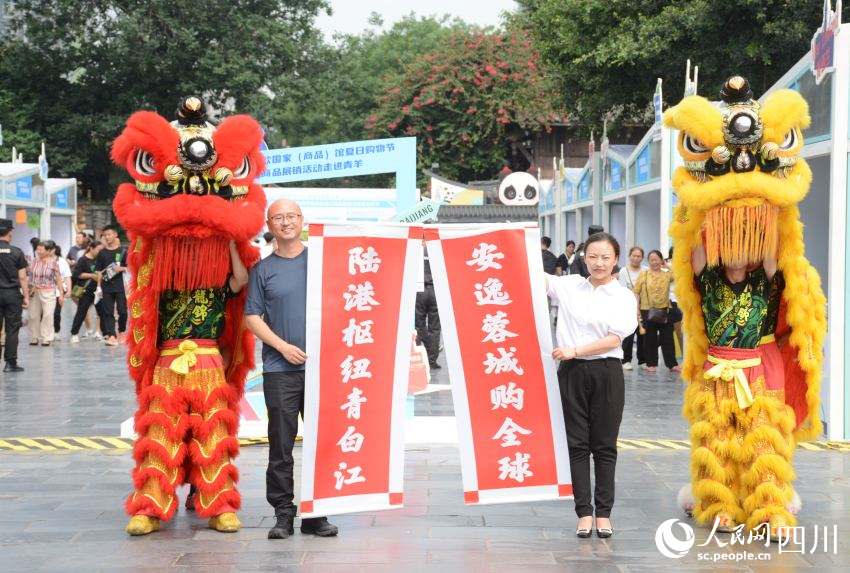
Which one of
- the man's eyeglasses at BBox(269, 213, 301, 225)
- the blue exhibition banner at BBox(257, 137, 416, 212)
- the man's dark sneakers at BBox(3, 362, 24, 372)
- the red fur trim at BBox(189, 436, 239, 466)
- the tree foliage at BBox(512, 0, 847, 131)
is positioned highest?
the tree foliage at BBox(512, 0, 847, 131)

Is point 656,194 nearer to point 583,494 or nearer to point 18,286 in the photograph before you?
point 18,286

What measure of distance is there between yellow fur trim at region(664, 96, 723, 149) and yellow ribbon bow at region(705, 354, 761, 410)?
110 cm

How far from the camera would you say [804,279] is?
586 cm

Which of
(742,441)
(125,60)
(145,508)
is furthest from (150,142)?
(125,60)

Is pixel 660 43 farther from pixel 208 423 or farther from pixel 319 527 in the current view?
pixel 319 527

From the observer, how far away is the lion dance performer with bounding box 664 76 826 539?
569 centimetres

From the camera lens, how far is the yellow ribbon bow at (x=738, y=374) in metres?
5.77

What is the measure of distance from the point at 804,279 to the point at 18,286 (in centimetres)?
1005

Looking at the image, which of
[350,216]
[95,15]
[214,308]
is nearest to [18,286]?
[350,216]

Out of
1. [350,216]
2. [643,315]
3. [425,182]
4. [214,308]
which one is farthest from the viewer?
[425,182]

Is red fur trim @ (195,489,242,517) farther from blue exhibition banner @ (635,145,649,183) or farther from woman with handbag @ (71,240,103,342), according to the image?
blue exhibition banner @ (635,145,649,183)

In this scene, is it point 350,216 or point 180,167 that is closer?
point 180,167

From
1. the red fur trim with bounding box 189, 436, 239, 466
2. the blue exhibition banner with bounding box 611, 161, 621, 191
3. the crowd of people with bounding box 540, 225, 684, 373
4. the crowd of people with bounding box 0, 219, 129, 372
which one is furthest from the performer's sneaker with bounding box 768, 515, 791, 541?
the blue exhibition banner with bounding box 611, 161, 621, 191

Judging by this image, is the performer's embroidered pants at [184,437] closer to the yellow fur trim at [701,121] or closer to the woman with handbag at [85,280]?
the yellow fur trim at [701,121]
